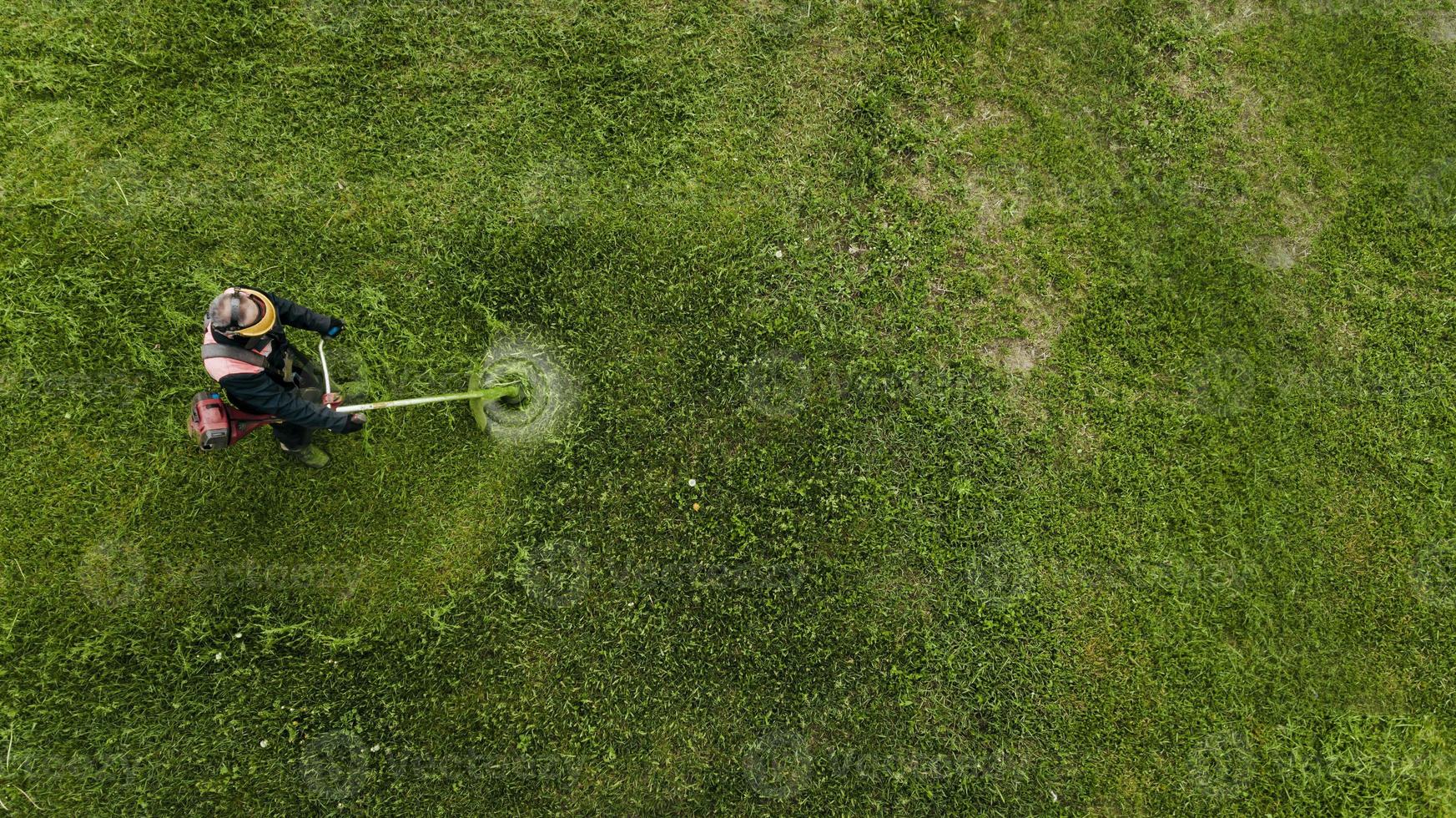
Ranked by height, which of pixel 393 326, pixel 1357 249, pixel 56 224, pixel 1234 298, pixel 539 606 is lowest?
pixel 539 606

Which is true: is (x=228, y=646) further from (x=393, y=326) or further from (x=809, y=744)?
(x=809, y=744)

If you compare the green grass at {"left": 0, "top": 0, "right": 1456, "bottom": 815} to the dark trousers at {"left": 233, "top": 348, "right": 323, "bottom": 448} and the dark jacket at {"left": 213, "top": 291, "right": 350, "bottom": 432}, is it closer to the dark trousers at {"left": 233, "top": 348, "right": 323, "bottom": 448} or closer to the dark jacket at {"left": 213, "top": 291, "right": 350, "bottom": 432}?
the dark trousers at {"left": 233, "top": 348, "right": 323, "bottom": 448}

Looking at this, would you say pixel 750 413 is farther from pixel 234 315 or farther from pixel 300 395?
pixel 234 315

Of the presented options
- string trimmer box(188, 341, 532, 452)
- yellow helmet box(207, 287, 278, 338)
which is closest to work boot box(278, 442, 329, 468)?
string trimmer box(188, 341, 532, 452)

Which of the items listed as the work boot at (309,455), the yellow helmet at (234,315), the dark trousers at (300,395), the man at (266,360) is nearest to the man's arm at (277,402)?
the man at (266,360)

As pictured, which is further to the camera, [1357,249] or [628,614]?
[1357,249]

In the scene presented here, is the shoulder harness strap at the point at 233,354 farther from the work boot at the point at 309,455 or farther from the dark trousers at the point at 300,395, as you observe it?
the work boot at the point at 309,455

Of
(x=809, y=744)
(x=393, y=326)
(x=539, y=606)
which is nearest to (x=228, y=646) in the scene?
(x=539, y=606)
